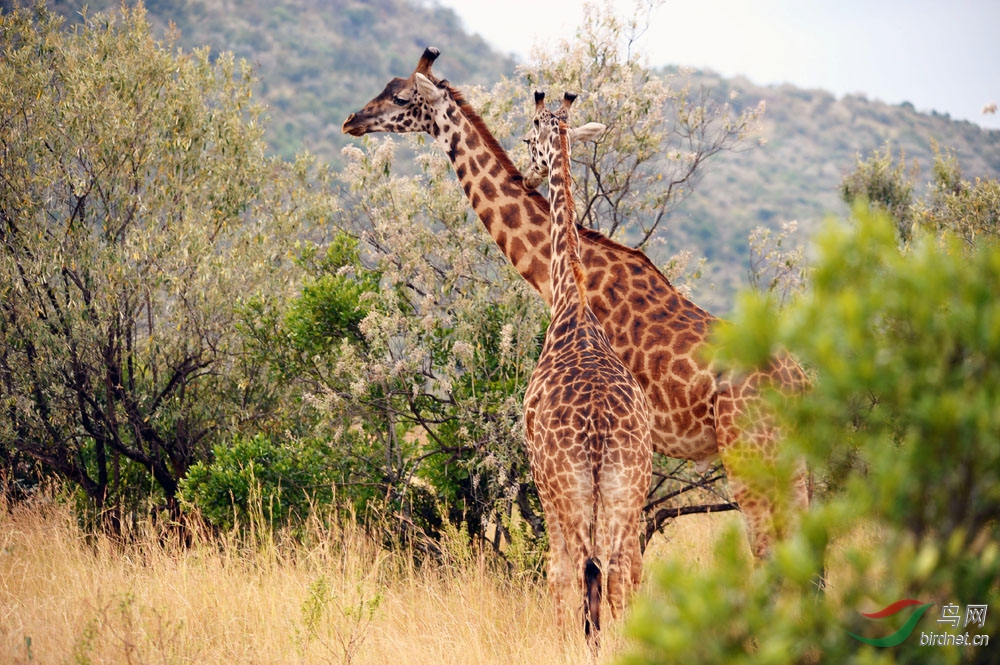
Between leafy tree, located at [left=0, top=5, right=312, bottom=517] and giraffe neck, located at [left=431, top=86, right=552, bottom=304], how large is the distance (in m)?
2.61

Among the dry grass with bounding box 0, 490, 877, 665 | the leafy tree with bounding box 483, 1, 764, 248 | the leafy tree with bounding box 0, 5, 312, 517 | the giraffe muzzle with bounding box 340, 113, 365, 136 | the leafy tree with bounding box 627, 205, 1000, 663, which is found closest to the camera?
the leafy tree with bounding box 627, 205, 1000, 663

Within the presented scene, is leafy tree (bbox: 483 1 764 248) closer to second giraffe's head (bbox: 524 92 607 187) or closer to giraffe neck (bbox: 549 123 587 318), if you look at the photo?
second giraffe's head (bbox: 524 92 607 187)

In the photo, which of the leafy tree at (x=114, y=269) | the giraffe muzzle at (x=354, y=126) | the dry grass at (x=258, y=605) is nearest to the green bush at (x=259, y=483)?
the dry grass at (x=258, y=605)

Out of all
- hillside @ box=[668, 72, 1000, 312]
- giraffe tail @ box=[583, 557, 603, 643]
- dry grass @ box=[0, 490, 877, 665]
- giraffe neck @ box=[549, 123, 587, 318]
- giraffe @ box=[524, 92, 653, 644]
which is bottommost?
dry grass @ box=[0, 490, 877, 665]

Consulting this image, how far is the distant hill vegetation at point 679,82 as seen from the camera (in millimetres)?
35344

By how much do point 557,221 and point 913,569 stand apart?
4448 millimetres

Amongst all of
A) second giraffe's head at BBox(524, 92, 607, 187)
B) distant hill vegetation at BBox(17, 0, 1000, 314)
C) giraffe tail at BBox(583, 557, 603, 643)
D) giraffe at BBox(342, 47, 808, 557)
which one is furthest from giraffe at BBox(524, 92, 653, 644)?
distant hill vegetation at BBox(17, 0, 1000, 314)

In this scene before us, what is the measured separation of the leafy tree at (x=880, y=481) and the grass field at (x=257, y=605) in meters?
2.44

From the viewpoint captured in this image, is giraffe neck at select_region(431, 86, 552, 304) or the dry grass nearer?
the dry grass

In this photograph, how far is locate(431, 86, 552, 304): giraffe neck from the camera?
274 inches

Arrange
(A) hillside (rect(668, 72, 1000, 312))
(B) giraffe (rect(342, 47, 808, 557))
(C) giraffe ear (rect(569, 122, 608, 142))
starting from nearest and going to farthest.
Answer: (B) giraffe (rect(342, 47, 808, 557)), (C) giraffe ear (rect(569, 122, 608, 142)), (A) hillside (rect(668, 72, 1000, 312))

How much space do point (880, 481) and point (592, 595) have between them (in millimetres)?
2577

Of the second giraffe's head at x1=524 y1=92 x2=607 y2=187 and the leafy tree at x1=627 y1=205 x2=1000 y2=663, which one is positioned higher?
the second giraffe's head at x1=524 y1=92 x2=607 y2=187

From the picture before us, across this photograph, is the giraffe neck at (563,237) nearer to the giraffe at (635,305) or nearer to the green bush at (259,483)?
the giraffe at (635,305)
